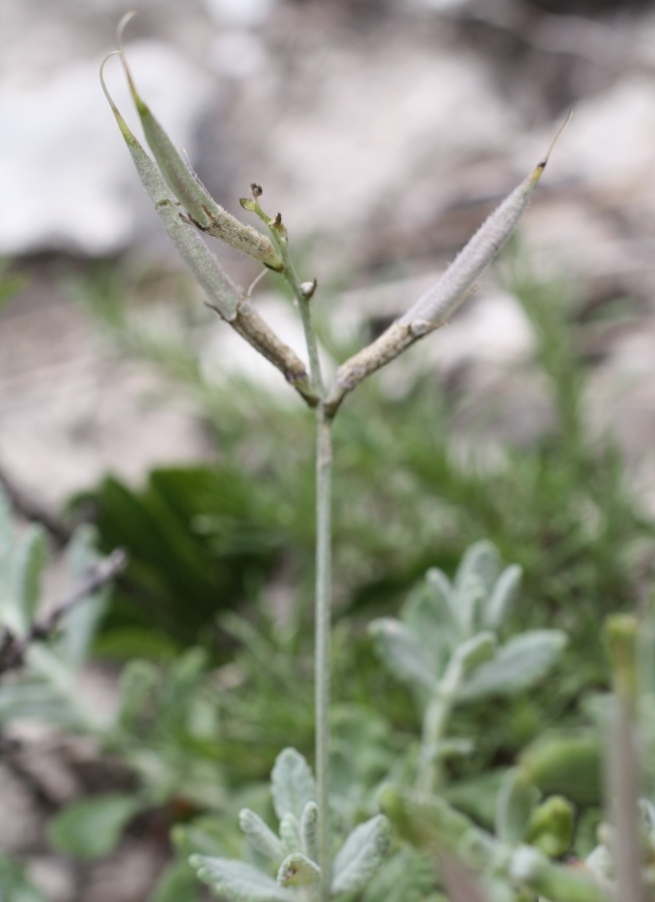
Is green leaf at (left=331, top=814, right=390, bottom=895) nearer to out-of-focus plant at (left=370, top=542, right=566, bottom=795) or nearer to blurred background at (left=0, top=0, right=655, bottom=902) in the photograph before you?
out-of-focus plant at (left=370, top=542, right=566, bottom=795)

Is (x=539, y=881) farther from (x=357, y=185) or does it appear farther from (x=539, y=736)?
(x=357, y=185)

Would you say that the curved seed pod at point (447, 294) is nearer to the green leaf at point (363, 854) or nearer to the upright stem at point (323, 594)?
the upright stem at point (323, 594)

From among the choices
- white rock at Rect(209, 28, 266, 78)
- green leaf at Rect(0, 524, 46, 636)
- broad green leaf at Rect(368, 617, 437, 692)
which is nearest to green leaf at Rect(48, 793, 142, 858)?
green leaf at Rect(0, 524, 46, 636)

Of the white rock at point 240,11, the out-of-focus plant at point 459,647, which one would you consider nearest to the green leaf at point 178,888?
the out-of-focus plant at point 459,647

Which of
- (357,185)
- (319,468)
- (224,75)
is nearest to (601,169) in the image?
(357,185)

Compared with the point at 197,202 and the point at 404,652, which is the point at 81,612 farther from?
the point at 197,202

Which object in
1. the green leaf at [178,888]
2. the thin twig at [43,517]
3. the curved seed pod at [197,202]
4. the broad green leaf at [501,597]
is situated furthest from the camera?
the thin twig at [43,517]
